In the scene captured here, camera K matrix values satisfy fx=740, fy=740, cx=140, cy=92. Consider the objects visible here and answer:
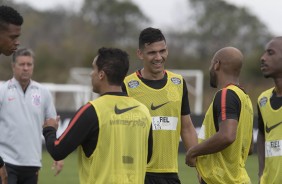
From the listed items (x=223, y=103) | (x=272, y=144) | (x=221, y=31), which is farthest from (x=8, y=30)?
(x=221, y=31)

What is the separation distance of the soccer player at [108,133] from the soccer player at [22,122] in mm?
3072

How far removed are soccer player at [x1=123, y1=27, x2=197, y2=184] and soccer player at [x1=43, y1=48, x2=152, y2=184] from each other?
1787 mm

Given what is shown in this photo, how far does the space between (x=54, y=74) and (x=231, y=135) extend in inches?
1711

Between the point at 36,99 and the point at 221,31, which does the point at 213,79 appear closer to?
the point at 36,99

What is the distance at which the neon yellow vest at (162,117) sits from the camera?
8.29m

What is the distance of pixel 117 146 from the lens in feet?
20.5

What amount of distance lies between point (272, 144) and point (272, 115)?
0.92 ft

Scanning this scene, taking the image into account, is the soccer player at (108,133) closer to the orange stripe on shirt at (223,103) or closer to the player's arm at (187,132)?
the orange stripe on shirt at (223,103)

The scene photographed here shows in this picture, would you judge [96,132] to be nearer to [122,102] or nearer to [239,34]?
[122,102]

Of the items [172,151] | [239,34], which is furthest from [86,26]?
[172,151]

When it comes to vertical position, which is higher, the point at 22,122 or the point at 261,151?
the point at 22,122

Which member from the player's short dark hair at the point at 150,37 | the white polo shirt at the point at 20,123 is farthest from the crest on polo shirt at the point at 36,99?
the player's short dark hair at the point at 150,37

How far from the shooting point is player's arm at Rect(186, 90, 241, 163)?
23.3 feet

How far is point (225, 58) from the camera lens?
7.54 metres
